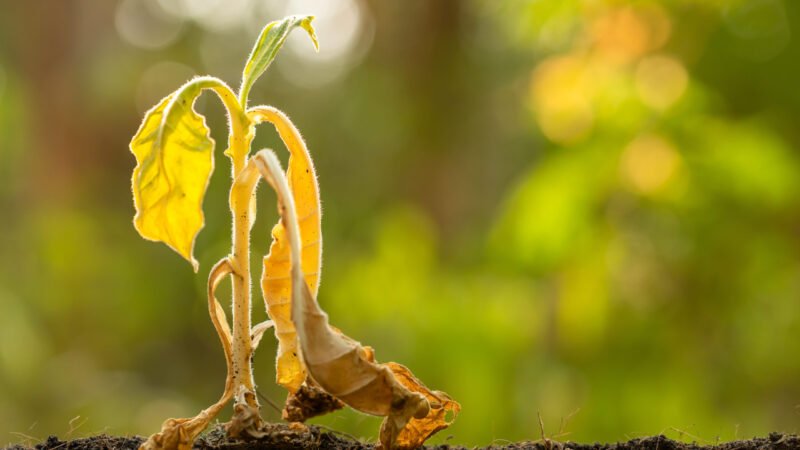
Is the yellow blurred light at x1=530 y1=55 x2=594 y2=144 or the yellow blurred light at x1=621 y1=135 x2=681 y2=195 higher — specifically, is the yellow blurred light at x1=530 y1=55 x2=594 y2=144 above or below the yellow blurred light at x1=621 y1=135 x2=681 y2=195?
above

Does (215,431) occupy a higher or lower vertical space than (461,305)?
lower

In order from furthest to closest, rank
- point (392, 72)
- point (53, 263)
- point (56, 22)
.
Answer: point (392, 72)
point (56, 22)
point (53, 263)

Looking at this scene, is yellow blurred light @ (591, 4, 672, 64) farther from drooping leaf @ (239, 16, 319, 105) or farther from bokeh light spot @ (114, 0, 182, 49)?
bokeh light spot @ (114, 0, 182, 49)

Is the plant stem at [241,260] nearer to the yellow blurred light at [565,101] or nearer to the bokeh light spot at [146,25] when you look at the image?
the yellow blurred light at [565,101]

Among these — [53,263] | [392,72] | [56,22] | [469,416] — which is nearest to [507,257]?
[469,416]

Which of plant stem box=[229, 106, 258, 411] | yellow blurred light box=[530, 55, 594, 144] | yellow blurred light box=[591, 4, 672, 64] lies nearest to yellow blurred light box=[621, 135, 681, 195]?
yellow blurred light box=[530, 55, 594, 144]

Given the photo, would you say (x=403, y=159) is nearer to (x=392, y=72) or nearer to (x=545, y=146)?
(x=392, y=72)

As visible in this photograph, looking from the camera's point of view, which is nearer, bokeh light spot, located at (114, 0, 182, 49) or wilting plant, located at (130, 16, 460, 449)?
wilting plant, located at (130, 16, 460, 449)
